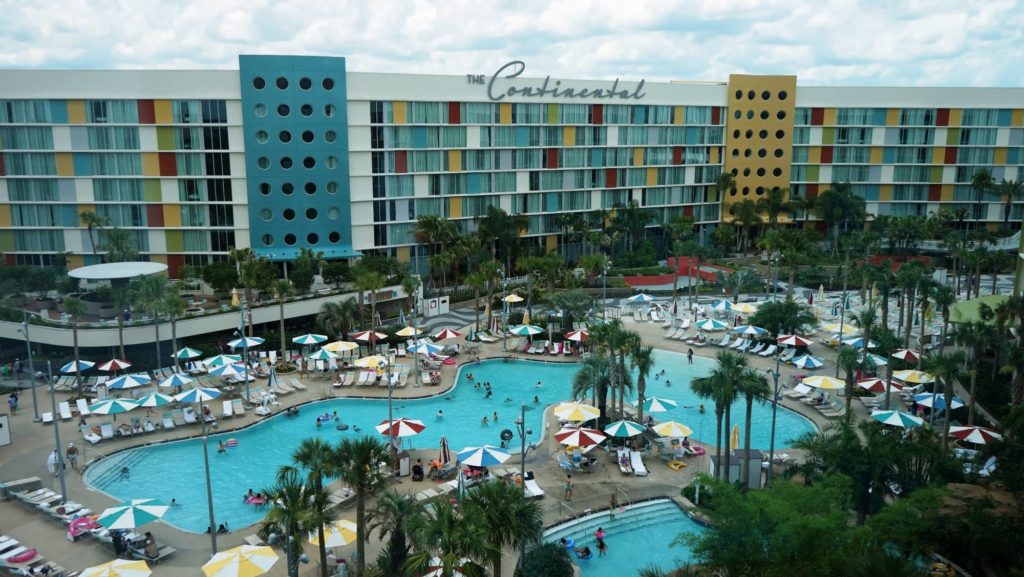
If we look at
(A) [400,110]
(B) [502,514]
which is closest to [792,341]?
(B) [502,514]

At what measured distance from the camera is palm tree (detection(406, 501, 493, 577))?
1812 cm

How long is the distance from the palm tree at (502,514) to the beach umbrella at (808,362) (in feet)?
90.1

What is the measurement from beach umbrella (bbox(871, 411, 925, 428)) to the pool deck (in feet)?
12.8

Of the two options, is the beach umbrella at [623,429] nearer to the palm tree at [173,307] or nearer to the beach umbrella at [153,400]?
the beach umbrella at [153,400]

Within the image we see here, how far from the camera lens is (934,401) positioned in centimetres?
3425

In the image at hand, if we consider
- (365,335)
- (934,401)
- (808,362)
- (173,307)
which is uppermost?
(173,307)

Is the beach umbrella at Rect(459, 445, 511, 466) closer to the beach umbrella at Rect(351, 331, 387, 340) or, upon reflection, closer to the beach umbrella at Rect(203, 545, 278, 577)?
the beach umbrella at Rect(203, 545, 278, 577)

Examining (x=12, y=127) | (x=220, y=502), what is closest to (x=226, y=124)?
(x=12, y=127)

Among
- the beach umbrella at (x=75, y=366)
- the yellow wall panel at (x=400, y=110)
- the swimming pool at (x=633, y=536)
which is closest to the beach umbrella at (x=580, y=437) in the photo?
the swimming pool at (x=633, y=536)

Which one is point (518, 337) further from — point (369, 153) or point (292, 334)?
point (369, 153)

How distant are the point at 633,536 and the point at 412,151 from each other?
155ft

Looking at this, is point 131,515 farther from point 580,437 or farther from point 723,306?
point 723,306

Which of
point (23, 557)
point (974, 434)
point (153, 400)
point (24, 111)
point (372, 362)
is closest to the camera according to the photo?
point (23, 557)

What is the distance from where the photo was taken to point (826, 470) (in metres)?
25.4
